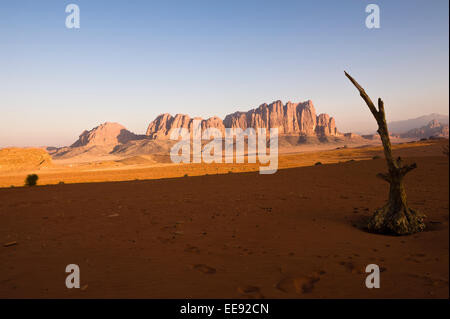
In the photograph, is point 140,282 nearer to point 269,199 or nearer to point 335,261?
point 335,261

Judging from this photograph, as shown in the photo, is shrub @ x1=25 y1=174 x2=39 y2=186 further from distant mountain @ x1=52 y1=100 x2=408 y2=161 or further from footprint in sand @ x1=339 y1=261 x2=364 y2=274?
distant mountain @ x1=52 y1=100 x2=408 y2=161

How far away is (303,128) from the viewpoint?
641 feet

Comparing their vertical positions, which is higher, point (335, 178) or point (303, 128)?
point (303, 128)

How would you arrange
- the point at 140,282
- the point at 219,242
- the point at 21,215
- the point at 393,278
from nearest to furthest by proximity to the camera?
1. the point at 393,278
2. the point at 140,282
3. the point at 219,242
4. the point at 21,215

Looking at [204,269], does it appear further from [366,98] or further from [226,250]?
[366,98]

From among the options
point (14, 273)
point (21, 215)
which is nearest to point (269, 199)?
point (14, 273)

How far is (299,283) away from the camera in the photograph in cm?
362

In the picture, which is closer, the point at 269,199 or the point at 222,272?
the point at 222,272

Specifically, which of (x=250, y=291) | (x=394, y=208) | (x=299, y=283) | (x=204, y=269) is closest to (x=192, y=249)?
(x=204, y=269)

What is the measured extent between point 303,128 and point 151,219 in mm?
198123

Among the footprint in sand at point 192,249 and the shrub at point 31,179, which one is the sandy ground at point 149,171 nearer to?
the shrub at point 31,179

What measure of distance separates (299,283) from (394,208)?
11.9 feet

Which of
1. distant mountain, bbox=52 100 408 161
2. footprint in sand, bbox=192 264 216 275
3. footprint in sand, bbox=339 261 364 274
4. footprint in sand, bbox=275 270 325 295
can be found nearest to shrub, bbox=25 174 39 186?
footprint in sand, bbox=192 264 216 275

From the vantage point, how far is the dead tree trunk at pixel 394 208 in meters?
5.69
